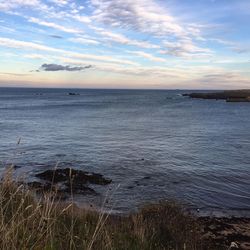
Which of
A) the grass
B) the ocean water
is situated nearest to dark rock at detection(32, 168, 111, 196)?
the ocean water

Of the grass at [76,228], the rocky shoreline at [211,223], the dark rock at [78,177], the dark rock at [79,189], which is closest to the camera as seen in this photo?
the grass at [76,228]

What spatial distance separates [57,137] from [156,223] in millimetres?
31388

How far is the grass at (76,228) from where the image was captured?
5.04m

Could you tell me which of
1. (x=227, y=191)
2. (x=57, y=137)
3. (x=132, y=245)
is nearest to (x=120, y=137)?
(x=57, y=137)

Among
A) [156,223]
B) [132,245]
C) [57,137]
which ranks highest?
[132,245]

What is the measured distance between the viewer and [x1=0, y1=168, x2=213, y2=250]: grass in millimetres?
5039

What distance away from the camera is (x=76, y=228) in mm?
7887

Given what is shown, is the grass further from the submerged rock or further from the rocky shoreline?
the submerged rock

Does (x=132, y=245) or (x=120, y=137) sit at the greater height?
(x=132, y=245)

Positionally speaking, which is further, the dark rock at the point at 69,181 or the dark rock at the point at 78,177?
the dark rock at the point at 78,177

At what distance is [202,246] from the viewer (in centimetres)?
930

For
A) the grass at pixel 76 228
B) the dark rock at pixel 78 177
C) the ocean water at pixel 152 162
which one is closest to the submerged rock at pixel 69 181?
the dark rock at pixel 78 177

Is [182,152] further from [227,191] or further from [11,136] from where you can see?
[11,136]

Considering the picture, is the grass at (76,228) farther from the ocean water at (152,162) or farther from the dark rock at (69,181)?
the dark rock at (69,181)
